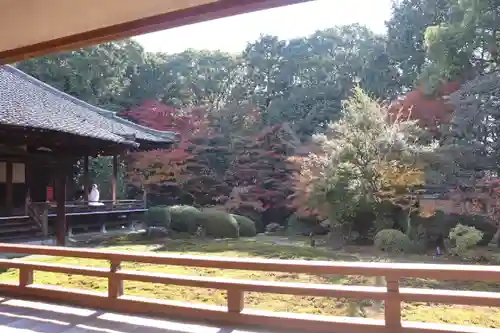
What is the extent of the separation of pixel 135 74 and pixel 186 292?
1769 centimetres

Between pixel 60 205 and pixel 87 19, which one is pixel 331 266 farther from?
pixel 60 205

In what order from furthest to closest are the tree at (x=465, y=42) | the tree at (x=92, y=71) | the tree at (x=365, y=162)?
the tree at (x=92, y=71) < the tree at (x=465, y=42) < the tree at (x=365, y=162)

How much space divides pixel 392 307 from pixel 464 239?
8.15 metres

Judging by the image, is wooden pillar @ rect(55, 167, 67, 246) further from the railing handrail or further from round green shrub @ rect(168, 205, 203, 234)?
the railing handrail

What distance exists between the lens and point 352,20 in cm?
2112

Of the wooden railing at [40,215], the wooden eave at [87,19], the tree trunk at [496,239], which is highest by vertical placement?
the wooden eave at [87,19]

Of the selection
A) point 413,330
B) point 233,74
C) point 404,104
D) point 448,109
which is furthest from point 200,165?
point 413,330

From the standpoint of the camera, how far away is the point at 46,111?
9.76m

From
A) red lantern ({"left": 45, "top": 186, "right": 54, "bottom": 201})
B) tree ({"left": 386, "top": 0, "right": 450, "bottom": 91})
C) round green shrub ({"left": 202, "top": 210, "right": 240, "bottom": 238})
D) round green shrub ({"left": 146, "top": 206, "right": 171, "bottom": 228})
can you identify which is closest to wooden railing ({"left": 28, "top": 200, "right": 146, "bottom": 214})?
red lantern ({"left": 45, "top": 186, "right": 54, "bottom": 201})

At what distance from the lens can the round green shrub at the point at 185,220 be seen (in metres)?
13.1

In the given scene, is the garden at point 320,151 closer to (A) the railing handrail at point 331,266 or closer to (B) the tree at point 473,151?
(B) the tree at point 473,151

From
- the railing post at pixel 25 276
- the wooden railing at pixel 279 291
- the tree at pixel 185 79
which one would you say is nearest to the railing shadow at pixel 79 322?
the wooden railing at pixel 279 291

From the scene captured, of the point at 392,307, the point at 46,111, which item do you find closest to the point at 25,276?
the point at 392,307

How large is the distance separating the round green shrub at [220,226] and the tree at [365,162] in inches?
105
